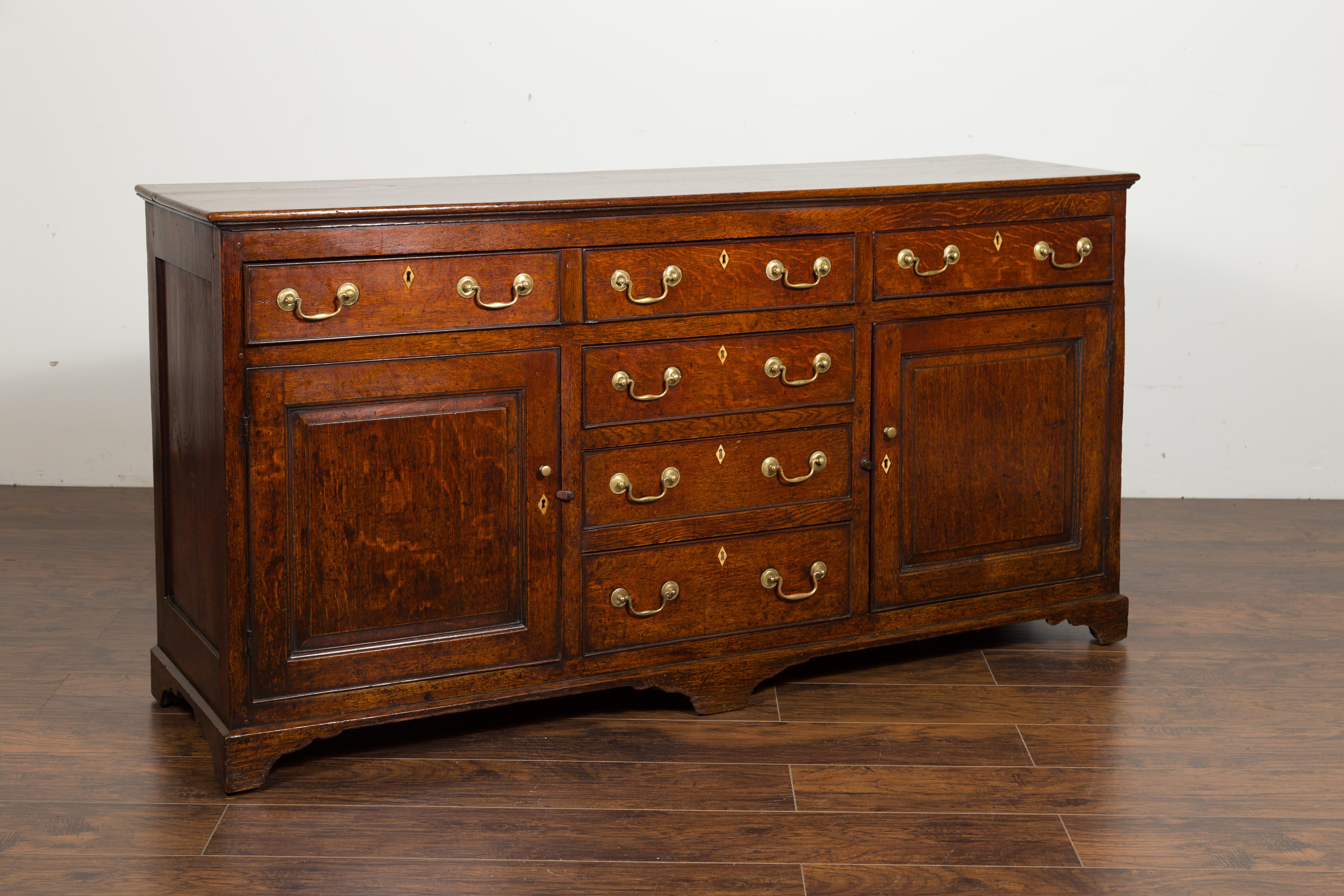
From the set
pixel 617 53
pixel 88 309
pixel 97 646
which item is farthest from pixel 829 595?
pixel 88 309

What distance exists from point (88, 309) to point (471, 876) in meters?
2.55

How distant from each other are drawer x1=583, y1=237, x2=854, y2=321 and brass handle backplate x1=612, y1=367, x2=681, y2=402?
10 centimetres

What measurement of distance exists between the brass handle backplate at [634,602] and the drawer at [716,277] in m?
0.49

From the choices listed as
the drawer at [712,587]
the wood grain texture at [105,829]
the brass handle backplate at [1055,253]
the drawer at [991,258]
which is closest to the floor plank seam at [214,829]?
the wood grain texture at [105,829]

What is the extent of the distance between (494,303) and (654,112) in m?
1.76

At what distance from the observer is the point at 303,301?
234 centimetres

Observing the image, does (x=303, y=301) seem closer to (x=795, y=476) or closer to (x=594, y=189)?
(x=594, y=189)

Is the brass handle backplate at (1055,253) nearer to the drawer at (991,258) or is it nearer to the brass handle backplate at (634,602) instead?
the drawer at (991,258)

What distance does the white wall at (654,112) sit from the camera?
399 cm

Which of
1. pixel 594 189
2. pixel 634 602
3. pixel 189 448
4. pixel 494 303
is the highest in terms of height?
pixel 594 189

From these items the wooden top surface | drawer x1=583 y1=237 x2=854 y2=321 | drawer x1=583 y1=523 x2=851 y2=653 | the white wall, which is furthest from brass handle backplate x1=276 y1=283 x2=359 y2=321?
the white wall

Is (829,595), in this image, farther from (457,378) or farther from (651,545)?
(457,378)

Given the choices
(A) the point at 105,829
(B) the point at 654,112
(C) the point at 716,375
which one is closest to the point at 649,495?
(C) the point at 716,375

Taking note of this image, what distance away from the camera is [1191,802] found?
2428 millimetres
